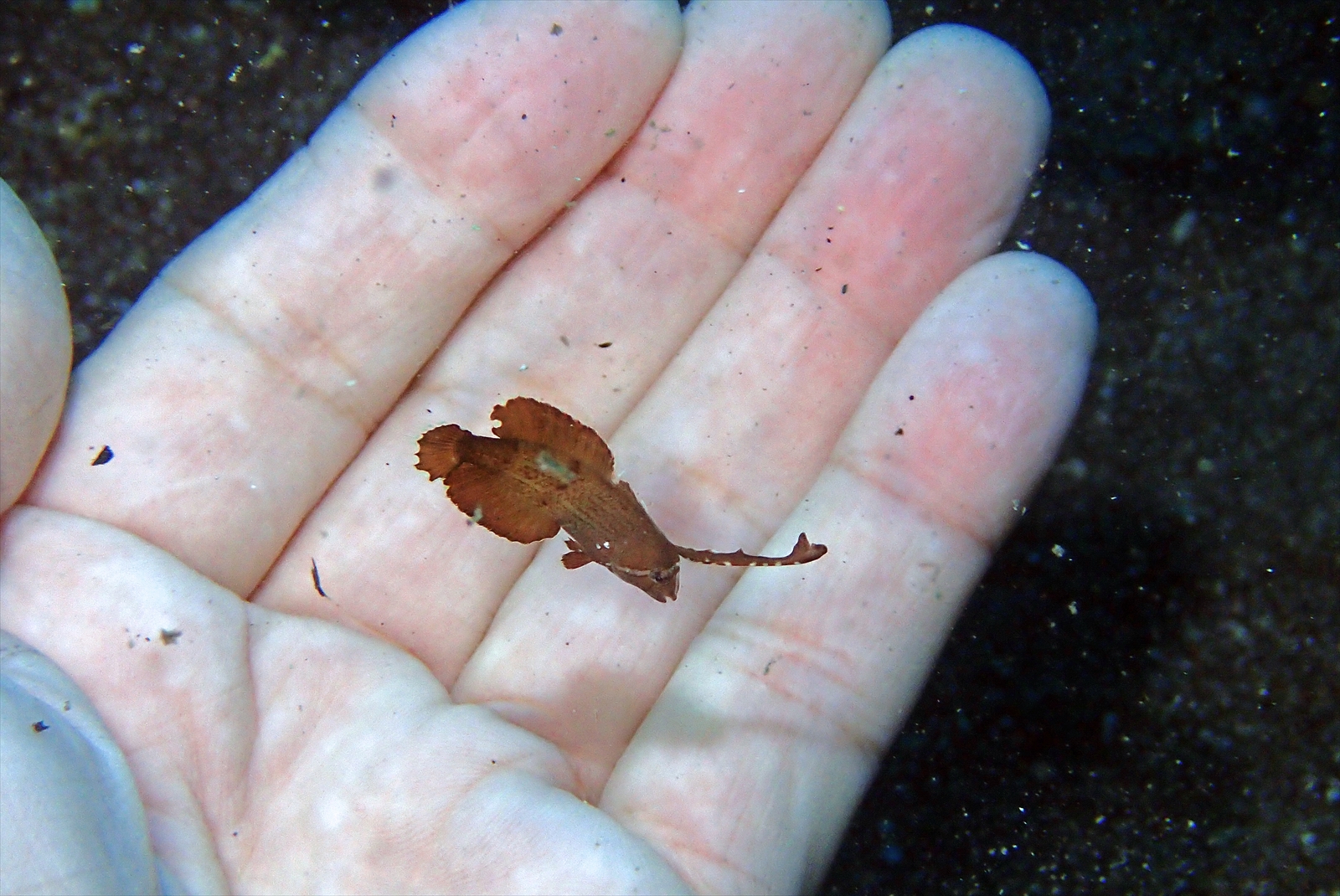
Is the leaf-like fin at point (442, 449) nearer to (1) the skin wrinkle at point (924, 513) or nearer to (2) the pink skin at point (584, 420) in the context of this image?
(2) the pink skin at point (584, 420)

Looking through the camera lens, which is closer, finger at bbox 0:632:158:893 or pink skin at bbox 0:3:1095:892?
finger at bbox 0:632:158:893

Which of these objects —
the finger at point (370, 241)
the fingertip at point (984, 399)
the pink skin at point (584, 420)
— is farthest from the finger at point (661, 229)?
the fingertip at point (984, 399)

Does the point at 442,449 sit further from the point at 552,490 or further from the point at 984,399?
the point at 984,399

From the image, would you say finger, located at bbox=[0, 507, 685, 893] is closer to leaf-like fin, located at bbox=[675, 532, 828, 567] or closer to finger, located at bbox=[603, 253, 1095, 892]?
finger, located at bbox=[603, 253, 1095, 892]

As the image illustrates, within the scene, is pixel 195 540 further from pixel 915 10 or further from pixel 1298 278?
pixel 1298 278

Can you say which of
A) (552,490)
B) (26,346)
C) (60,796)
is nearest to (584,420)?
(552,490)

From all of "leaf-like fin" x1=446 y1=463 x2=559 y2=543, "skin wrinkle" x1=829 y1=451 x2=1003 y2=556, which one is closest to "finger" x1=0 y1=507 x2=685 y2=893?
"leaf-like fin" x1=446 y1=463 x2=559 y2=543
